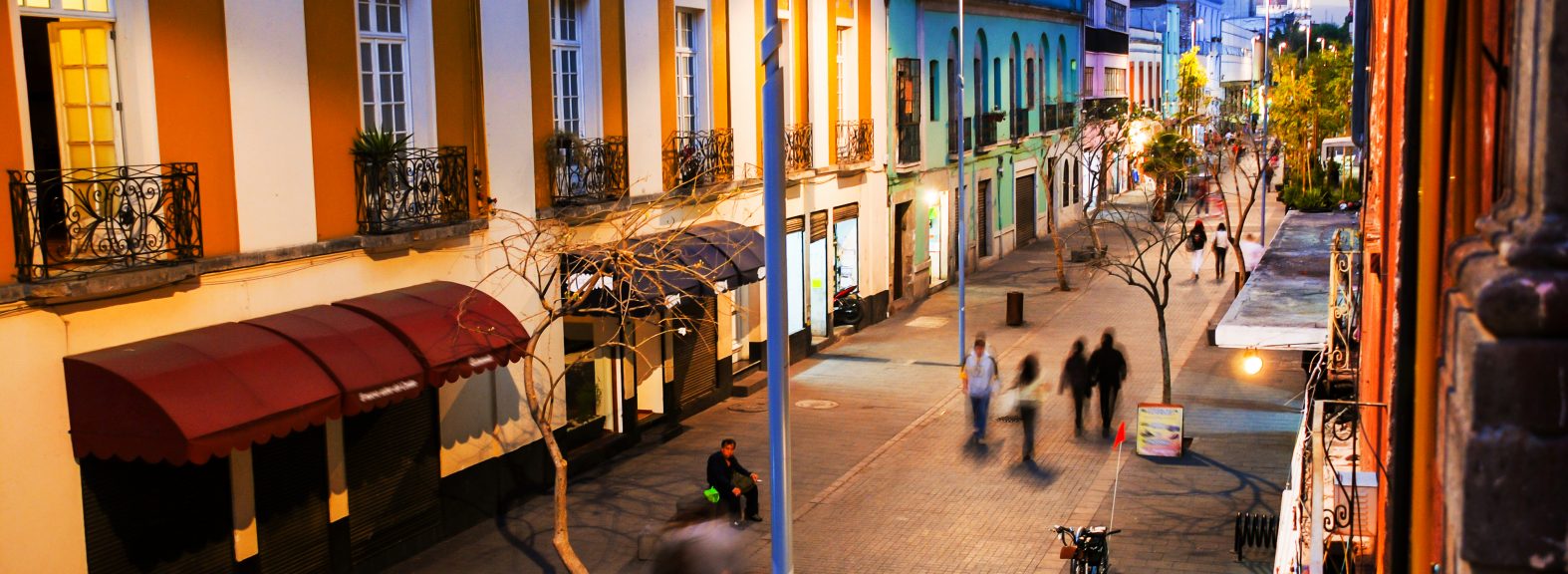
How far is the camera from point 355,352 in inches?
563

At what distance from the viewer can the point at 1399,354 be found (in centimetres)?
489

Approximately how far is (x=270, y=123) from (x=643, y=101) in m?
8.23

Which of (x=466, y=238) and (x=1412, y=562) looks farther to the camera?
(x=466, y=238)

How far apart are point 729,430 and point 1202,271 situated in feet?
76.1

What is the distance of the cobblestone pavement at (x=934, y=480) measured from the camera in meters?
16.7

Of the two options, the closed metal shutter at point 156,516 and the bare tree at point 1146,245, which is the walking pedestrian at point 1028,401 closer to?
the bare tree at point 1146,245

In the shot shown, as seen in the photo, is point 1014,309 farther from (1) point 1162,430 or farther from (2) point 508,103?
(2) point 508,103

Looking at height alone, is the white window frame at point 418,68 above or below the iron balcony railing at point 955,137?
above

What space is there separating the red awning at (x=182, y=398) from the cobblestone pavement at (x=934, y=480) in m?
3.99

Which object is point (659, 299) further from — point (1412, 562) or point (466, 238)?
point (1412, 562)

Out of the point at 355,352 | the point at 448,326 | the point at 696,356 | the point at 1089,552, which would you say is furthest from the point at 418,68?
the point at 1089,552

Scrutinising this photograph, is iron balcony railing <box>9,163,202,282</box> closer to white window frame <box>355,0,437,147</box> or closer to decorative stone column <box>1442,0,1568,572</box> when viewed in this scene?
white window frame <box>355,0,437,147</box>

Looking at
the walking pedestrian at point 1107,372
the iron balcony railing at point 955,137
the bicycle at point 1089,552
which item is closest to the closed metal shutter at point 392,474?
the bicycle at point 1089,552

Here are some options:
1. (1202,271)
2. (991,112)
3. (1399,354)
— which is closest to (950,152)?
(991,112)
